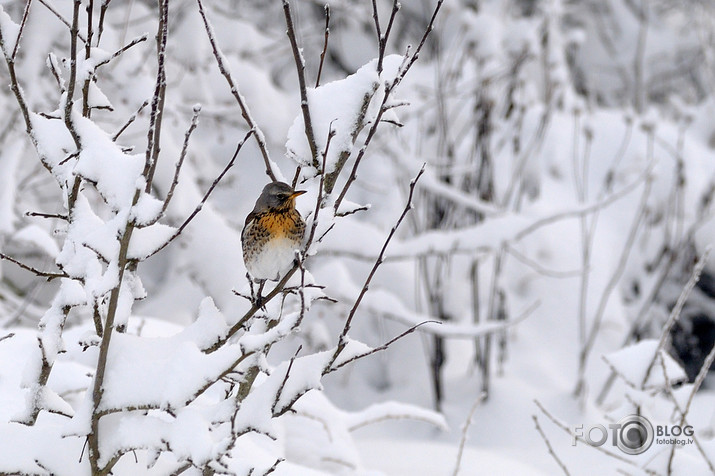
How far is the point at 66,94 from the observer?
1.21m

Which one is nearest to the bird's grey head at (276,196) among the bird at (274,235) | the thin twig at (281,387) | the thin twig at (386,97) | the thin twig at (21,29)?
the bird at (274,235)

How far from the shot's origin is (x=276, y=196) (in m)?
1.58

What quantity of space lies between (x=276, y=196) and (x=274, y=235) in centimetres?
8

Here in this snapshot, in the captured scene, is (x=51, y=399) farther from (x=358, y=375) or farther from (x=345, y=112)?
(x=358, y=375)

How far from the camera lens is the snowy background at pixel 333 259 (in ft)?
4.08

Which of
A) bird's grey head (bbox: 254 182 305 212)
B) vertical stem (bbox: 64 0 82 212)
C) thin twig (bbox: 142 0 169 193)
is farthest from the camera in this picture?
bird's grey head (bbox: 254 182 305 212)

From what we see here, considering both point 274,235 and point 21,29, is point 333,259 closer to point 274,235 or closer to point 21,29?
point 274,235

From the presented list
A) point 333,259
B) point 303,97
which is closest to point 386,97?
point 303,97

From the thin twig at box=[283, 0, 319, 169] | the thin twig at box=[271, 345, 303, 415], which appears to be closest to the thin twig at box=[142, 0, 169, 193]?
the thin twig at box=[283, 0, 319, 169]

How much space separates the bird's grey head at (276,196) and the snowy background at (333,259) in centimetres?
4

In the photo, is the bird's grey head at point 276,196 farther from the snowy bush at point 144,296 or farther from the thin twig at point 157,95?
the thin twig at point 157,95

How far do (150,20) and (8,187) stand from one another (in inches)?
52.7

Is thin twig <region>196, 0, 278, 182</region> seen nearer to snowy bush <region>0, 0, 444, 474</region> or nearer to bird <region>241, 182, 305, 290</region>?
snowy bush <region>0, 0, 444, 474</region>

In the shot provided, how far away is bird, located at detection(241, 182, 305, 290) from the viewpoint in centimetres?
156
